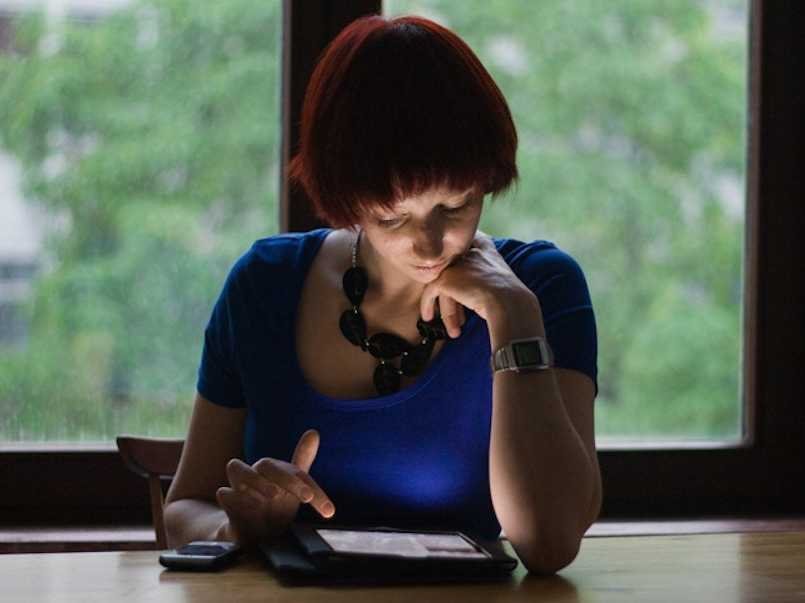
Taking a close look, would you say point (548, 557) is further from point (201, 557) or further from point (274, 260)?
point (274, 260)

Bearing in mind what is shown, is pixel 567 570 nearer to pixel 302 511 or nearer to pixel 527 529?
pixel 527 529

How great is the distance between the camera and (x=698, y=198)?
277 cm

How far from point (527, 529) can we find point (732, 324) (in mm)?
1450

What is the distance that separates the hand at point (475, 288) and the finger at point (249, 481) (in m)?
0.36

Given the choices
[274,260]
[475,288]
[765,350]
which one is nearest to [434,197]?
[475,288]

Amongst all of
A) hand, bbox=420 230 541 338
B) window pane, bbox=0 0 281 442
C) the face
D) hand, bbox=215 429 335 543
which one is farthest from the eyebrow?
window pane, bbox=0 0 281 442

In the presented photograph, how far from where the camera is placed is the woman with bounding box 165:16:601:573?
155 cm

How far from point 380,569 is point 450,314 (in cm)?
47

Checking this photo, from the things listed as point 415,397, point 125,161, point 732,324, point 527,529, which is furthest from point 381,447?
point 732,324

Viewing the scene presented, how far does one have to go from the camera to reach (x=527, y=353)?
1.57m

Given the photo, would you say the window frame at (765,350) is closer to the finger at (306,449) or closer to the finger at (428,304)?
the finger at (428,304)

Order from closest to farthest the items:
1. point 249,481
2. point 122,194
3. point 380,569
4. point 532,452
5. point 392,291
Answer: point 380,569 < point 249,481 < point 532,452 < point 392,291 < point 122,194

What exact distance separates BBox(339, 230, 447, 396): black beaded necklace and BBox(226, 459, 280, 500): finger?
0.32 meters

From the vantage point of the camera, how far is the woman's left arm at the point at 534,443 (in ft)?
4.83
